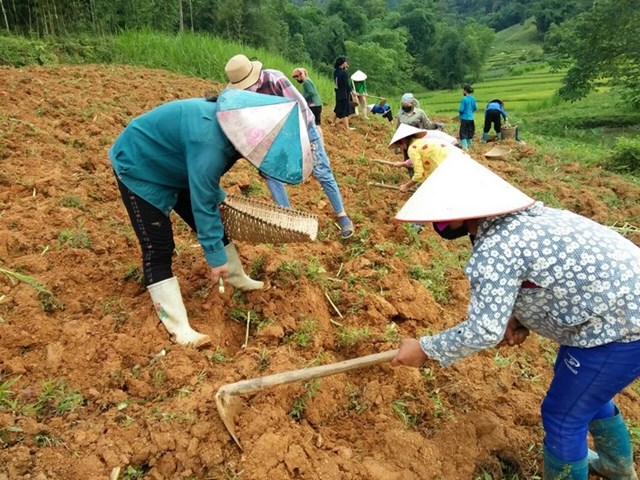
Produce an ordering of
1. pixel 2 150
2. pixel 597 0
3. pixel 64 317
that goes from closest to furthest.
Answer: pixel 64 317
pixel 2 150
pixel 597 0

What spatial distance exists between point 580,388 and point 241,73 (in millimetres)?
2823

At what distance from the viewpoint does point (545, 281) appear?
174 centimetres

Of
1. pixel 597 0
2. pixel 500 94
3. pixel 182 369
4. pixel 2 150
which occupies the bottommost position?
pixel 500 94

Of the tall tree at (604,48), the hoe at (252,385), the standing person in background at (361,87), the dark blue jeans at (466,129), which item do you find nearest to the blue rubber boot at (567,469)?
the hoe at (252,385)

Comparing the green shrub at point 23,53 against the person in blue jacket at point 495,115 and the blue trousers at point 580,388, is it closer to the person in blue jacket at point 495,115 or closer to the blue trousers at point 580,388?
the person in blue jacket at point 495,115

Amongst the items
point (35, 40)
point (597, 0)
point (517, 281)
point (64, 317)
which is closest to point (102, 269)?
point (64, 317)

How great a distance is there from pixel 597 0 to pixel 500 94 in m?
12.5

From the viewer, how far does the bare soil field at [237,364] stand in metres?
2.15

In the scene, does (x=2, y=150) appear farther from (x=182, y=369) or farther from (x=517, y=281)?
(x=517, y=281)

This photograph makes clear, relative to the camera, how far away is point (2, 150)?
4820mm

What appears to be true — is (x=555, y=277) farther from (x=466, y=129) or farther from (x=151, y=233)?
(x=466, y=129)

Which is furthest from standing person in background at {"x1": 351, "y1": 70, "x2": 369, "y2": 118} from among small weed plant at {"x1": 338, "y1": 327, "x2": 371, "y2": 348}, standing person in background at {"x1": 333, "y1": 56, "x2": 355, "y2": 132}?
small weed plant at {"x1": 338, "y1": 327, "x2": 371, "y2": 348}

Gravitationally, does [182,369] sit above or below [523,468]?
above

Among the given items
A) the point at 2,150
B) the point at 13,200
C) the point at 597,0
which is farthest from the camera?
the point at 597,0
